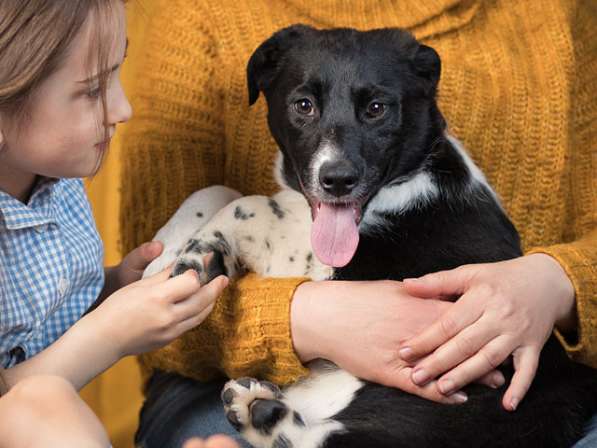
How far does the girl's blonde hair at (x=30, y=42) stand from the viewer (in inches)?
53.1

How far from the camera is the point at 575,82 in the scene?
1983mm

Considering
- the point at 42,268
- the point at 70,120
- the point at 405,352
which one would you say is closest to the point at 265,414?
the point at 405,352

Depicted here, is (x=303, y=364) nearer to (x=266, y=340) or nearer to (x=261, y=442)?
(x=266, y=340)

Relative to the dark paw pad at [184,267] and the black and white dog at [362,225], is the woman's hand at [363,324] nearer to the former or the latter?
the black and white dog at [362,225]

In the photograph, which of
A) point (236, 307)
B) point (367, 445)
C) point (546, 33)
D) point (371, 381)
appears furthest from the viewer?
point (546, 33)

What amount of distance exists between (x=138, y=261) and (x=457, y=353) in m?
0.69

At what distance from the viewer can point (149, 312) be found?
148 cm

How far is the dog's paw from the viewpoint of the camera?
1444 mm

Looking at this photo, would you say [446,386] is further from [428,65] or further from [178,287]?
[428,65]

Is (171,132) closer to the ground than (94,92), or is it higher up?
closer to the ground

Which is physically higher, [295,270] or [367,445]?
[295,270]

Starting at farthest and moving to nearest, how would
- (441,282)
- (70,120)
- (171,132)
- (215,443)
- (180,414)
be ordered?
(171,132)
(180,414)
(441,282)
(70,120)
(215,443)

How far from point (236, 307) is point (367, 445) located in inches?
15.8

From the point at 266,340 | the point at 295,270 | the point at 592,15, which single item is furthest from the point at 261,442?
the point at 592,15
